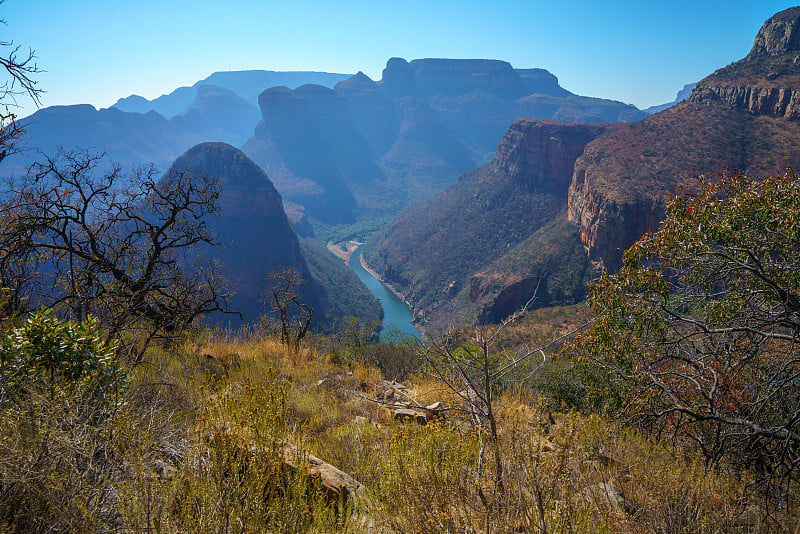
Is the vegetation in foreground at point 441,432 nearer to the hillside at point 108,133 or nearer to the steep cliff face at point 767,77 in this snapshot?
the steep cliff face at point 767,77

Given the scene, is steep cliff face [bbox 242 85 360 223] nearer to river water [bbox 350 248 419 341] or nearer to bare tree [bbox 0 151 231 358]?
river water [bbox 350 248 419 341]

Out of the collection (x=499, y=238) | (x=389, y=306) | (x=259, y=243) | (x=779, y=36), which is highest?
(x=779, y=36)

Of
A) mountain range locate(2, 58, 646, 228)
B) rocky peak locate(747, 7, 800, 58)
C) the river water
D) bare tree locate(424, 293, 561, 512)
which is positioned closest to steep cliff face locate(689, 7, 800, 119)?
rocky peak locate(747, 7, 800, 58)

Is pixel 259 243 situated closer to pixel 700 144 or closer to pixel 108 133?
pixel 700 144

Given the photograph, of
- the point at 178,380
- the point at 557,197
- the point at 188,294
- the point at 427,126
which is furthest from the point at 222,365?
the point at 427,126

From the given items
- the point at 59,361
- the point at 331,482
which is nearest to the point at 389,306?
the point at 59,361
